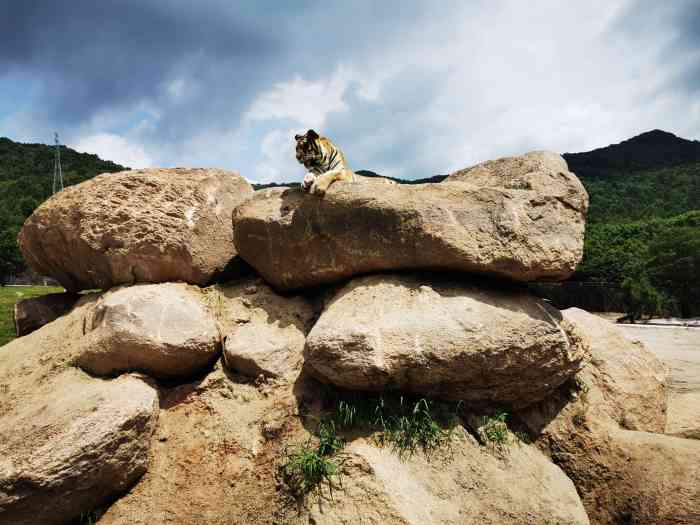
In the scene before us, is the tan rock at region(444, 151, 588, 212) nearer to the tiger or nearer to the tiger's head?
the tiger

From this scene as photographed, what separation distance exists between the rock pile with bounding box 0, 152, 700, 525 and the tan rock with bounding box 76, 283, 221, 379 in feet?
0.07

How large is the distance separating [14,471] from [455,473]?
329 cm

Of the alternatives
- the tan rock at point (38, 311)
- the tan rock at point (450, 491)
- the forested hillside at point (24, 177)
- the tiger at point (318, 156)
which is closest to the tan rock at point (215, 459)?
the tan rock at point (450, 491)

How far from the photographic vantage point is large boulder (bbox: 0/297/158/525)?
3.19 metres

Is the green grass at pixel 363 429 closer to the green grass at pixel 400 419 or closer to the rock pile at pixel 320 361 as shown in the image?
the green grass at pixel 400 419

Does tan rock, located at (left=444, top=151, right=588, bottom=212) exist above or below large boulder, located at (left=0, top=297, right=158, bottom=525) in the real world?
above

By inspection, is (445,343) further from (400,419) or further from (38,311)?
(38,311)

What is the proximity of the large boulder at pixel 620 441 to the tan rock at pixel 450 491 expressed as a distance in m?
0.40

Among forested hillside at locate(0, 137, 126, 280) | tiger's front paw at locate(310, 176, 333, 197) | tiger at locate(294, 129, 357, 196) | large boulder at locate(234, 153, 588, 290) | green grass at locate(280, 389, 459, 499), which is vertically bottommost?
green grass at locate(280, 389, 459, 499)

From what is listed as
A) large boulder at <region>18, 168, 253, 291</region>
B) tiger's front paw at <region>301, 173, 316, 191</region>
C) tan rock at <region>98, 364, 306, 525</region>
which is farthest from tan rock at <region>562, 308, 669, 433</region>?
large boulder at <region>18, 168, 253, 291</region>

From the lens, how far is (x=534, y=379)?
13.4 ft

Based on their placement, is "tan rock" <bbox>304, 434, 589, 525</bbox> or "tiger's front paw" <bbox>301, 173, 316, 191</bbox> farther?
"tiger's front paw" <bbox>301, 173, 316, 191</bbox>

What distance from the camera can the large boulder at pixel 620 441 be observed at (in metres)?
3.60

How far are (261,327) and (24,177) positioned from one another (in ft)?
190
